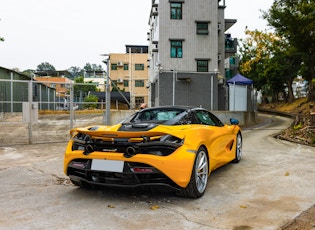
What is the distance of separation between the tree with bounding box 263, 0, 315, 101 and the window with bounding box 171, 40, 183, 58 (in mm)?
5839

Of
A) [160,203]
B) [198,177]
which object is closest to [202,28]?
[198,177]

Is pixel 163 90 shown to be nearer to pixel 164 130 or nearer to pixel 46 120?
pixel 46 120

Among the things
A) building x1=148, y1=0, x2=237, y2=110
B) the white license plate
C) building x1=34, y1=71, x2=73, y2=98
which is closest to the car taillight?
the white license plate

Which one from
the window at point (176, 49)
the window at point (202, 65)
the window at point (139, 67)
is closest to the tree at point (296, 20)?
the window at point (202, 65)

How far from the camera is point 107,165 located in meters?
3.66

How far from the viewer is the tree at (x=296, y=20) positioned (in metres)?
15.6

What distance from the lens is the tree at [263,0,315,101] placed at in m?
15.6

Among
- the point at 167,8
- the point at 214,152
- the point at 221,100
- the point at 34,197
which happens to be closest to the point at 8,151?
the point at 34,197

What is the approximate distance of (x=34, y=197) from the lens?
4047mm

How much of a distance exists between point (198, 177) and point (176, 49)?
17.8 metres

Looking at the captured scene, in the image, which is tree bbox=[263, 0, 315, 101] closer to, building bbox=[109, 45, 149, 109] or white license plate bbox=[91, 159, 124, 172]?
white license plate bbox=[91, 159, 124, 172]

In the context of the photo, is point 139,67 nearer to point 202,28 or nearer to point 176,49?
point 176,49

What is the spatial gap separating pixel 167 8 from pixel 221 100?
25.1 feet

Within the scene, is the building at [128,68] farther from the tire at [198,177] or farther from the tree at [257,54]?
the tire at [198,177]
